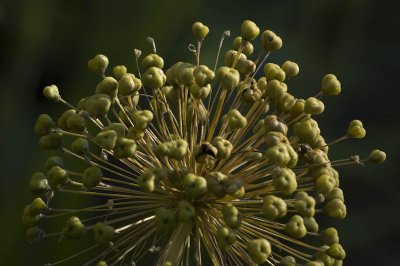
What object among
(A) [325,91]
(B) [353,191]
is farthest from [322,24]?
(A) [325,91]

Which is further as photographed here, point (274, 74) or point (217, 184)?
point (274, 74)

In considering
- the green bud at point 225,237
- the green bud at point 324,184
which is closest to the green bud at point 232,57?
the green bud at point 324,184

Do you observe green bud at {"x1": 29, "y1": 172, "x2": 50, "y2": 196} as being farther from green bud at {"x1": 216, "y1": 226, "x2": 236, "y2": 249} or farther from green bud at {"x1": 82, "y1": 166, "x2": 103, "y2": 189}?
green bud at {"x1": 216, "y1": 226, "x2": 236, "y2": 249}

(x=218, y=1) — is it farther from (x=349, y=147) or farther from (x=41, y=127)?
(x=41, y=127)

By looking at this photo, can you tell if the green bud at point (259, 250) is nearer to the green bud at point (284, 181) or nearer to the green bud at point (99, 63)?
the green bud at point (284, 181)

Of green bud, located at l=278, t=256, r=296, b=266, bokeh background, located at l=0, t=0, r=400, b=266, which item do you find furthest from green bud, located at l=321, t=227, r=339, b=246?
bokeh background, located at l=0, t=0, r=400, b=266

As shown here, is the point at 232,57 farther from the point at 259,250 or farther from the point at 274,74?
the point at 259,250

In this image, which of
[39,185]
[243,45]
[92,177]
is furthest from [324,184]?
[39,185]
